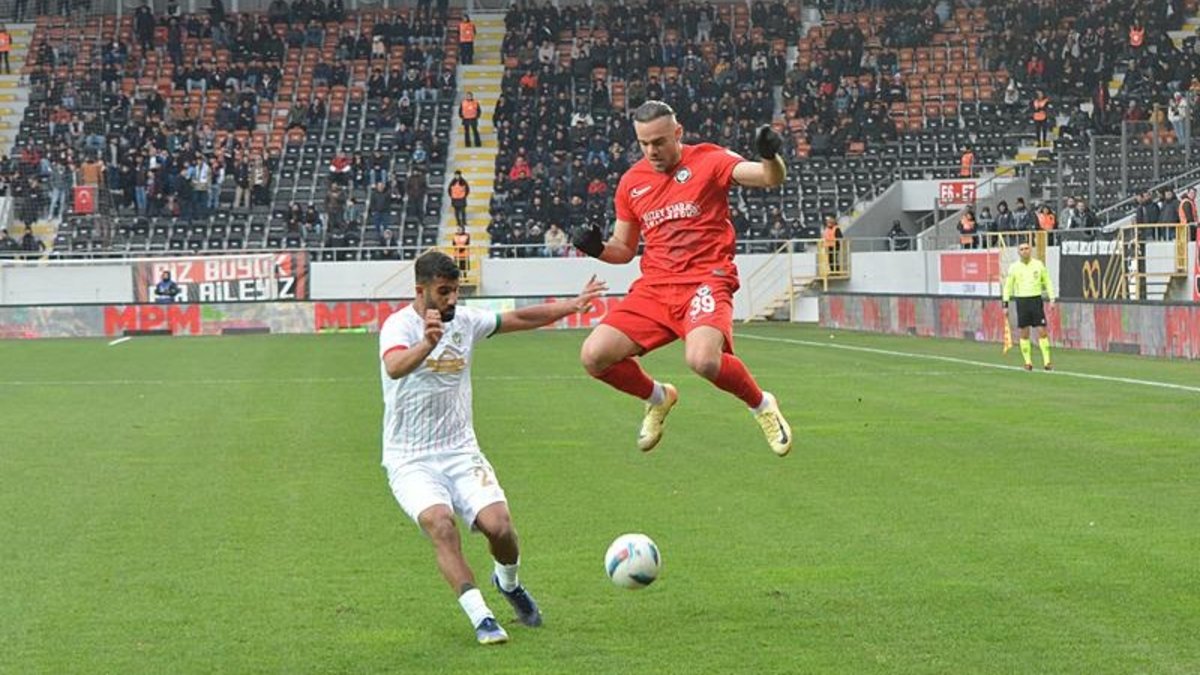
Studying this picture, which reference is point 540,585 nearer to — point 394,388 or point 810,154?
Answer: point 394,388

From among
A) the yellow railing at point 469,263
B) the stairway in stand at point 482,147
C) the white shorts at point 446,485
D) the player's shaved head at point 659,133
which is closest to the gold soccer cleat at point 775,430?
the player's shaved head at point 659,133

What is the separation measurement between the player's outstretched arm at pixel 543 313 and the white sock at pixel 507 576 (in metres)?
1.06

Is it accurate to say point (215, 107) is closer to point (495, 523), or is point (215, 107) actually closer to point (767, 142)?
point (767, 142)

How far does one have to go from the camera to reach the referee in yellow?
96.3 ft

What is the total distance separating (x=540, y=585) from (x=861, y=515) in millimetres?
3200

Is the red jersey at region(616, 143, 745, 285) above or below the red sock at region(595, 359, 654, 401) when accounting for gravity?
above

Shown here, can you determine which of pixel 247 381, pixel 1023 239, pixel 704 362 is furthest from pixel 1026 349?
pixel 704 362

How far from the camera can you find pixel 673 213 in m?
12.0

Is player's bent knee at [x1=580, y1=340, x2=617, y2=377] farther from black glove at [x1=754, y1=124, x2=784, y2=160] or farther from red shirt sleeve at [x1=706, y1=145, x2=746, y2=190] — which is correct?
black glove at [x1=754, y1=124, x2=784, y2=160]

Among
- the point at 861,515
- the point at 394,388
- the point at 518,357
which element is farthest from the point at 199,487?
the point at 518,357

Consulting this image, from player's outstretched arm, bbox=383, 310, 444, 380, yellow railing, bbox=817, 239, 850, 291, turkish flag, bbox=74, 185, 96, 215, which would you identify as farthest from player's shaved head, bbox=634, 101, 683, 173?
turkish flag, bbox=74, 185, 96, 215

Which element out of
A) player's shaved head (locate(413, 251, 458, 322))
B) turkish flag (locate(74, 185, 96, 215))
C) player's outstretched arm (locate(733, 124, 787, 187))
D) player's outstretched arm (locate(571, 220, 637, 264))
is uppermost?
turkish flag (locate(74, 185, 96, 215))

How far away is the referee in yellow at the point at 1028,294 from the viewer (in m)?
29.4

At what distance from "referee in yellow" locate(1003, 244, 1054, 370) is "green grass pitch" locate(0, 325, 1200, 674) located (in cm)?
482
